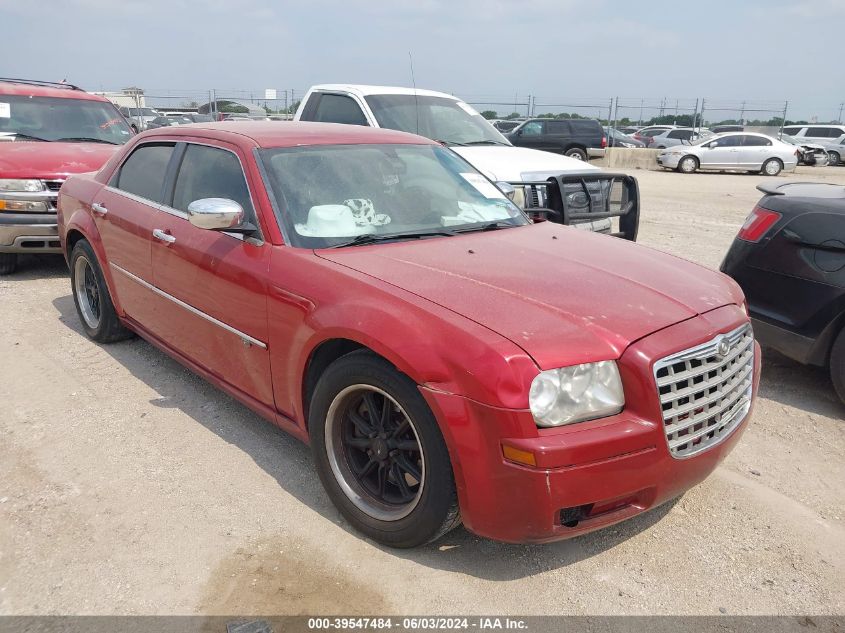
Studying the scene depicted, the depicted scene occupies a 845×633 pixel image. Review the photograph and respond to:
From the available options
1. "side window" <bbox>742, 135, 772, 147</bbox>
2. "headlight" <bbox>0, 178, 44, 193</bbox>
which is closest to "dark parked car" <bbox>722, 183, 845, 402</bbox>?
"headlight" <bbox>0, 178, 44, 193</bbox>

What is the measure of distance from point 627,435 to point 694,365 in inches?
17.7

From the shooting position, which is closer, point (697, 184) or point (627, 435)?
point (627, 435)

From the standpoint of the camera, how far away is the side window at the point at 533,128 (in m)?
24.2

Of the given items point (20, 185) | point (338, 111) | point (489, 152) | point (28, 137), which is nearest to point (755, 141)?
point (489, 152)

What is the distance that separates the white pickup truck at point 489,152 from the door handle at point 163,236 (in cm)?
285

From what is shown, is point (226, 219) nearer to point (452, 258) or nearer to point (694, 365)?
point (452, 258)

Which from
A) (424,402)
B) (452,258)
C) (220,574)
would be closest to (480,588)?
(424,402)

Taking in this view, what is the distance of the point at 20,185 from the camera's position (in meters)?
6.77

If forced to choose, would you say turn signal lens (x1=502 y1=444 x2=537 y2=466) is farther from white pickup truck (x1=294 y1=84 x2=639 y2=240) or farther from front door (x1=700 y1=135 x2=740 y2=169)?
front door (x1=700 y1=135 x2=740 y2=169)

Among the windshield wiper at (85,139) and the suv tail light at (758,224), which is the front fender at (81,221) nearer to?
the windshield wiper at (85,139)

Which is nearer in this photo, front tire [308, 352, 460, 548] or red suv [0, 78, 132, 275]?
front tire [308, 352, 460, 548]

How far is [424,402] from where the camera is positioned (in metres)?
2.52

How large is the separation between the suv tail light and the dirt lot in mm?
1088

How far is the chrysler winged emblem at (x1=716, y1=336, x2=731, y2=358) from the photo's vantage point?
106 inches
